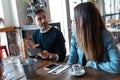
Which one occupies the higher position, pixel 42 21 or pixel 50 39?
pixel 42 21

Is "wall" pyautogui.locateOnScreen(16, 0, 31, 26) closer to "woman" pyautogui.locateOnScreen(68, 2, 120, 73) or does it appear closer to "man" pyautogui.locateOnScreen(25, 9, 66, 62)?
"man" pyautogui.locateOnScreen(25, 9, 66, 62)

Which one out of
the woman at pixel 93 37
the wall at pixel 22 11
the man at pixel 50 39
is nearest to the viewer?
the woman at pixel 93 37

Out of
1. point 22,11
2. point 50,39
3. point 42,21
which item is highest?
point 22,11

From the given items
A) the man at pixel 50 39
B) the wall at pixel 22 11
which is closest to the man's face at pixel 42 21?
Answer: the man at pixel 50 39

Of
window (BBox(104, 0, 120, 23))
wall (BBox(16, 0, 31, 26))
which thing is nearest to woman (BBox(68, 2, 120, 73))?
wall (BBox(16, 0, 31, 26))

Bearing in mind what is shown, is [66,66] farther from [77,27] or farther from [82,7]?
[82,7]

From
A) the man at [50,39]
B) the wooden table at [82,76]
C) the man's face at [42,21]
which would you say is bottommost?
the wooden table at [82,76]

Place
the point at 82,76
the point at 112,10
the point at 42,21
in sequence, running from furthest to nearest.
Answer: the point at 112,10, the point at 42,21, the point at 82,76

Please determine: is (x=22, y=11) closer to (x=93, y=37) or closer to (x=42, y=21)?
(x=42, y=21)

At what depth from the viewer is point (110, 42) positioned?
140 centimetres

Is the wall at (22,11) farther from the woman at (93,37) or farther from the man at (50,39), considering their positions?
the woman at (93,37)

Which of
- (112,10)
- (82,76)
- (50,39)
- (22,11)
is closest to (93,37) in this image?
(82,76)

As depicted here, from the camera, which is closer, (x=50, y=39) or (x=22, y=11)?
(x=50, y=39)

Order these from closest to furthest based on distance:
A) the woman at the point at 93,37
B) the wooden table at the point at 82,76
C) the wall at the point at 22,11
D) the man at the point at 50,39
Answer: the wooden table at the point at 82,76 < the woman at the point at 93,37 < the man at the point at 50,39 < the wall at the point at 22,11
